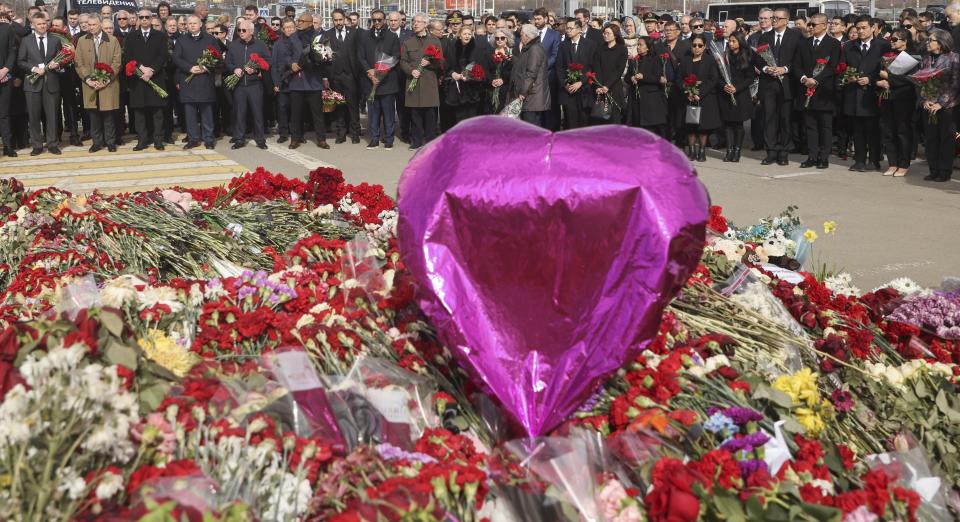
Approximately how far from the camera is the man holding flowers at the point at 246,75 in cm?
1413

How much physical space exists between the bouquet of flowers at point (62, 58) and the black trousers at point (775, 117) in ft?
30.5

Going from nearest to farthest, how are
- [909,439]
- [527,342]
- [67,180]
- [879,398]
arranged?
[527,342]
[909,439]
[879,398]
[67,180]

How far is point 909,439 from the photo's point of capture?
11.2 ft

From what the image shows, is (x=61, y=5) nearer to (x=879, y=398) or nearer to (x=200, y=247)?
(x=200, y=247)

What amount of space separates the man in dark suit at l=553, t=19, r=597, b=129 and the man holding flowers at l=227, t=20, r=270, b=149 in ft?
13.8

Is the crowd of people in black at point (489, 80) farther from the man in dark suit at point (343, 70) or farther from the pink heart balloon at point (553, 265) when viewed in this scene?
the pink heart balloon at point (553, 265)

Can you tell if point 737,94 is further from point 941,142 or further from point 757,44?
point 941,142

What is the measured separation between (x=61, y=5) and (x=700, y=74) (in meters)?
11.9

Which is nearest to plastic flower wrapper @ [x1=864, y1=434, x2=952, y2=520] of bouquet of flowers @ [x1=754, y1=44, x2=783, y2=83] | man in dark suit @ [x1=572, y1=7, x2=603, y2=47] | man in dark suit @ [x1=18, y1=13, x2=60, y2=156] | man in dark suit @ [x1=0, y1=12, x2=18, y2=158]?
bouquet of flowers @ [x1=754, y1=44, x2=783, y2=83]

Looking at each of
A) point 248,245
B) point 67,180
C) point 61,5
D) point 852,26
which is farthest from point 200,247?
point 61,5

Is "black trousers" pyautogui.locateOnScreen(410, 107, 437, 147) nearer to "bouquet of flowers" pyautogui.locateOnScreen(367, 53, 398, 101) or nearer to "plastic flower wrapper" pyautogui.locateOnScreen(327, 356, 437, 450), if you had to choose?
"bouquet of flowers" pyautogui.locateOnScreen(367, 53, 398, 101)

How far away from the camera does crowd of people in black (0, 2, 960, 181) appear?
39.5ft

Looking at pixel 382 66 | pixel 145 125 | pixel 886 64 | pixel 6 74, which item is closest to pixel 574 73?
pixel 382 66

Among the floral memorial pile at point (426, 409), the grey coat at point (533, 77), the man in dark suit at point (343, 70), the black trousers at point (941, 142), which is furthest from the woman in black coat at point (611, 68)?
the floral memorial pile at point (426, 409)
